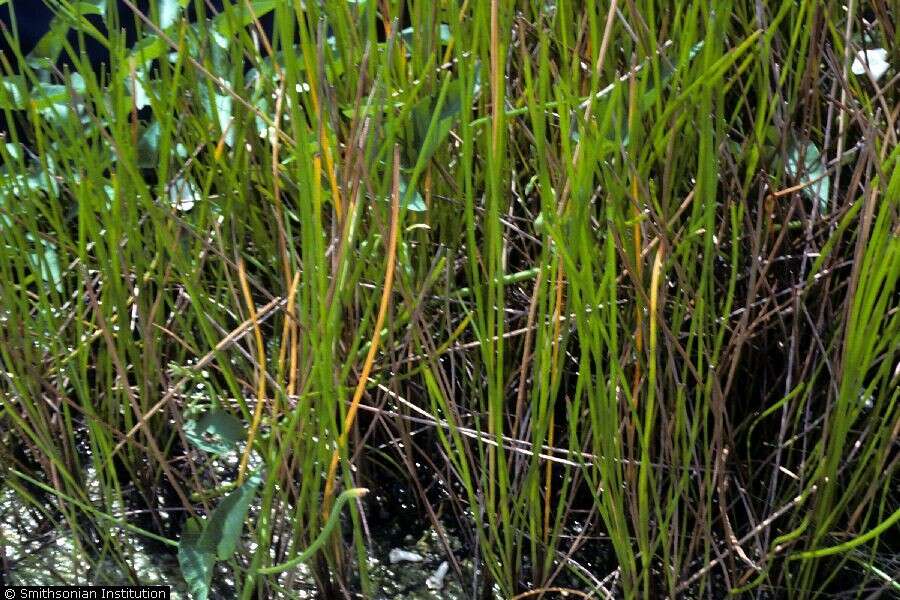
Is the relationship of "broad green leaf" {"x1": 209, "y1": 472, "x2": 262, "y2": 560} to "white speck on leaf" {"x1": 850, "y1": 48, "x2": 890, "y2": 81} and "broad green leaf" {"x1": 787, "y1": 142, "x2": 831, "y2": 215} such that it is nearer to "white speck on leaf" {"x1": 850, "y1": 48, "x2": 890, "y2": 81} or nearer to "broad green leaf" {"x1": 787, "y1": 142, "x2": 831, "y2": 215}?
"broad green leaf" {"x1": 787, "y1": 142, "x2": 831, "y2": 215}

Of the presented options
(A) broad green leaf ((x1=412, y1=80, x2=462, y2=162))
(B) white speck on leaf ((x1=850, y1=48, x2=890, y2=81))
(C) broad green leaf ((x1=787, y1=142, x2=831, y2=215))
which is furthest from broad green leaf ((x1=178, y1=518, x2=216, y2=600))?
(B) white speck on leaf ((x1=850, y1=48, x2=890, y2=81))

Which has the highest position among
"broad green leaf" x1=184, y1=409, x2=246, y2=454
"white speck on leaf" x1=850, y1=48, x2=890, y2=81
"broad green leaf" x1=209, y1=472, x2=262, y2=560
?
"white speck on leaf" x1=850, y1=48, x2=890, y2=81

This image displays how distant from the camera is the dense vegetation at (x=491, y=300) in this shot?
2.32 ft

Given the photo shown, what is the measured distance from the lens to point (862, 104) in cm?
95

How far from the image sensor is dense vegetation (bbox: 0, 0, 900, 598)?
0.71 meters

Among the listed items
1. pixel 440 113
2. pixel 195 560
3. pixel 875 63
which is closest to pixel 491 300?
pixel 440 113

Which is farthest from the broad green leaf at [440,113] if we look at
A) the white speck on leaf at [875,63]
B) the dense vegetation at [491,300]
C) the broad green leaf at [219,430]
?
the white speck on leaf at [875,63]

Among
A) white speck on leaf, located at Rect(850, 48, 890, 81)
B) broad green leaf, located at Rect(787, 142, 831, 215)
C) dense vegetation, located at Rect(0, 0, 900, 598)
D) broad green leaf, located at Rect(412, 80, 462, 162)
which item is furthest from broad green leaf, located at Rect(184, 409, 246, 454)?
white speck on leaf, located at Rect(850, 48, 890, 81)

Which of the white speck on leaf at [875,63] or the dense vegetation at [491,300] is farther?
the white speck on leaf at [875,63]

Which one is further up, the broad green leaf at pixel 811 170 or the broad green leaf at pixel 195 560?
the broad green leaf at pixel 811 170

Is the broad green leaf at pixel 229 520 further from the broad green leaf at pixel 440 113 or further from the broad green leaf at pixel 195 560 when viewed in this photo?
the broad green leaf at pixel 440 113

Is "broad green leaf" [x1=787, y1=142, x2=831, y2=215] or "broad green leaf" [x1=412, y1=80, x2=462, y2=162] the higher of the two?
"broad green leaf" [x1=412, y1=80, x2=462, y2=162]

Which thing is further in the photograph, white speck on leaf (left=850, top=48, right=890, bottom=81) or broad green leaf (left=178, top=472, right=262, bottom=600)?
white speck on leaf (left=850, top=48, right=890, bottom=81)

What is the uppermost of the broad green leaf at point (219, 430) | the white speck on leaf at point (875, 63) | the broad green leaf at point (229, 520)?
the white speck on leaf at point (875, 63)
